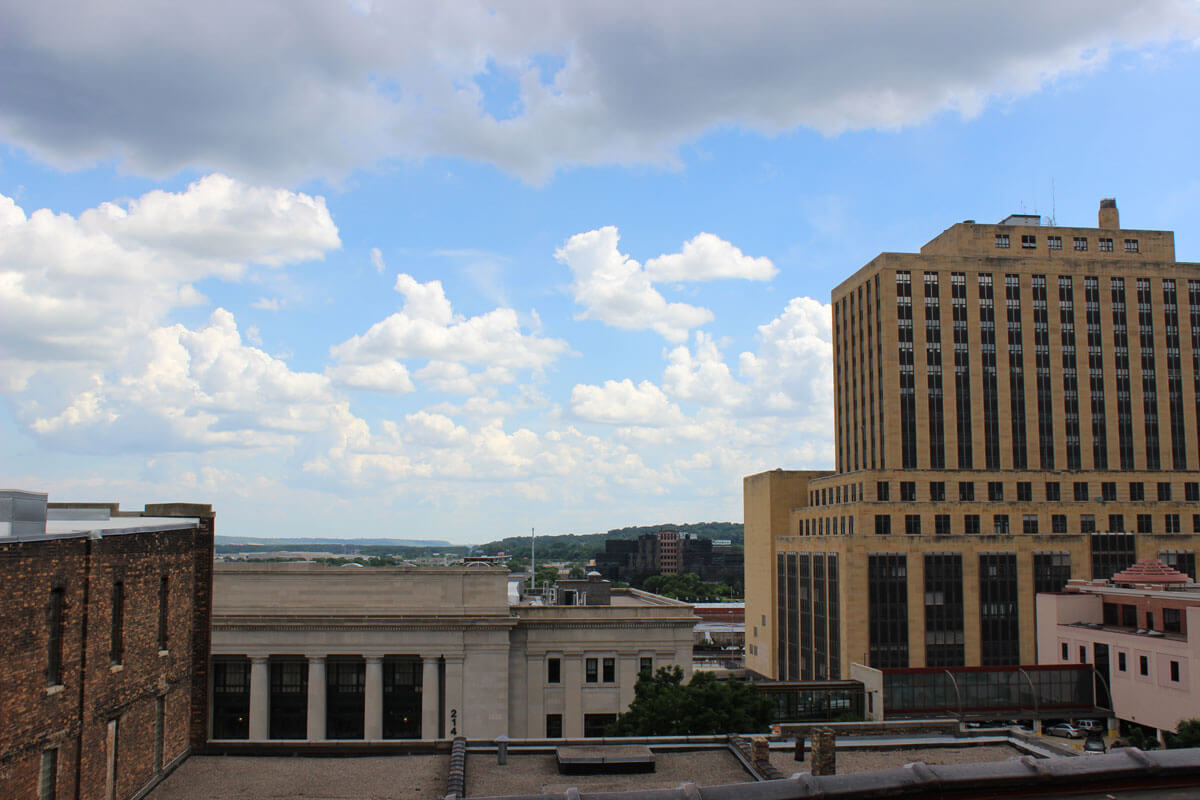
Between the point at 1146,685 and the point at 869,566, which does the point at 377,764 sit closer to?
the point at 1146,685

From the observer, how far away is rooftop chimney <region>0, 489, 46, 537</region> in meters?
30.8

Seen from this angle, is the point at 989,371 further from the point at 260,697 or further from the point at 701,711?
the point at 260,697

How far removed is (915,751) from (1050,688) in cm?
5860

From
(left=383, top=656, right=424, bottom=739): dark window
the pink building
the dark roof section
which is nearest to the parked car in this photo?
the pink building

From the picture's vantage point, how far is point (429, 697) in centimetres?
7112

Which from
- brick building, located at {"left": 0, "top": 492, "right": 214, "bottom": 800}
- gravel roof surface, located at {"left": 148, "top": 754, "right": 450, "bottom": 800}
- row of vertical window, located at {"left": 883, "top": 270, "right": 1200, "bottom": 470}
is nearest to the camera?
brick building, located at {"left": 0, "top": 492, "right": 214, "bottom": 800}

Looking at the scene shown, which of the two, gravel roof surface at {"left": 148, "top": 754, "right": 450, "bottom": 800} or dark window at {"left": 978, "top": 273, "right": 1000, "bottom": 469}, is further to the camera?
dark window at {"left": 978, "top": 273, "right": 1000, "bottom": 469}

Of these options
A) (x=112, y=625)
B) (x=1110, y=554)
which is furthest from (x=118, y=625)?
(x=1110, y=554)

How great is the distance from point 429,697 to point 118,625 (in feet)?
130

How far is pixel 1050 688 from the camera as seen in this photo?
93.6 m

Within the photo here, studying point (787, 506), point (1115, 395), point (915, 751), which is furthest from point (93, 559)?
point (1115, 395)

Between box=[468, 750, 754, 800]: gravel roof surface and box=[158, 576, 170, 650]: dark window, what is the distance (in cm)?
1288

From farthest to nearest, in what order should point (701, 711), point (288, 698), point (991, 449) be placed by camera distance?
point (991, 449), point (288, 698), point (701, 711)

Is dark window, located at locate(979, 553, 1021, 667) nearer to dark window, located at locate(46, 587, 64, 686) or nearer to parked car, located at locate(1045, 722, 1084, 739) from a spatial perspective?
parked car, located at locate(1045, 722, 1084, 739)
